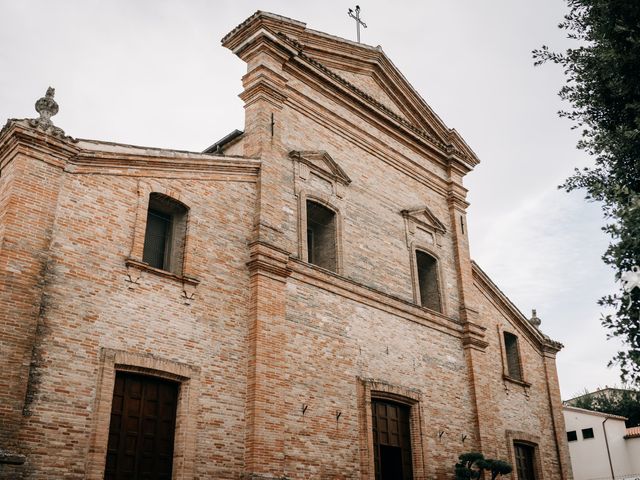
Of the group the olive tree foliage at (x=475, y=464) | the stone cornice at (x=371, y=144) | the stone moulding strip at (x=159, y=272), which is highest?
the stone cornice at (x=371, y=144)

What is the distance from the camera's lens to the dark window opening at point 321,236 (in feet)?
47.4

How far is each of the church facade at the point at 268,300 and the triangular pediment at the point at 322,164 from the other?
0.05 m

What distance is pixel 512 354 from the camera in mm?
19266

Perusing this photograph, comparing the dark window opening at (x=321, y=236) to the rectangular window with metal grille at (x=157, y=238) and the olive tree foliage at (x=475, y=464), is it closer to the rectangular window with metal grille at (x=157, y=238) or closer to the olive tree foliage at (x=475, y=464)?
the rectangular window with metal grille at (x=157, y=238)

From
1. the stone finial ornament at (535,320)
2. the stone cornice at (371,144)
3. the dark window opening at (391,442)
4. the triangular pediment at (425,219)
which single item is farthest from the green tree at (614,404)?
the dark window opening at (391,442)

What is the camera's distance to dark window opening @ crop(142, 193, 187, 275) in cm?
1177

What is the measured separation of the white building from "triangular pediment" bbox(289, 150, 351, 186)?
20.5m

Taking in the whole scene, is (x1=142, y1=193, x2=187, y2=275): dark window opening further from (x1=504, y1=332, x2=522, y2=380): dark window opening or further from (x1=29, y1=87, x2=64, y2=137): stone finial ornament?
(x1=504, y1=332, x2=522, y2=380): dark window opening

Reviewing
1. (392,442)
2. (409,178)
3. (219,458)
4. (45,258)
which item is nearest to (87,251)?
(45,258)

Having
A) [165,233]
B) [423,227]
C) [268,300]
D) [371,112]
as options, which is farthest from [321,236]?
[371,112]

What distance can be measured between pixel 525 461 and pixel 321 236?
28.6 feet

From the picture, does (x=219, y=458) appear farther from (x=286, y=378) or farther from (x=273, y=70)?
(x=273, y=70)

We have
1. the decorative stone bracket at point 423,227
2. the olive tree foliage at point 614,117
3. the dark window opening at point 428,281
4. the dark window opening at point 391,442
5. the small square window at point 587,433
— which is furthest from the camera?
the small square window at point 587,433

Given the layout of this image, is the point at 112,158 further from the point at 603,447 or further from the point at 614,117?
the point at 603,447
